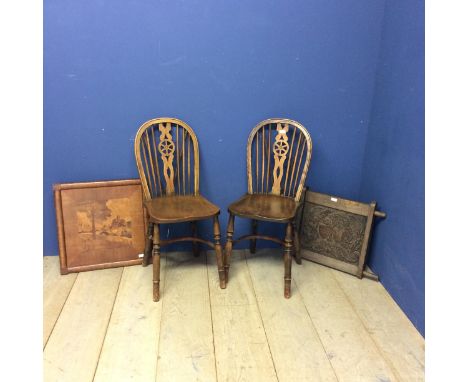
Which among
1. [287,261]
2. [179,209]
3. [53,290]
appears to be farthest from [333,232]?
[53,290]

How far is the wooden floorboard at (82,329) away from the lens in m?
1.65

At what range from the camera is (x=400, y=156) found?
2.10m

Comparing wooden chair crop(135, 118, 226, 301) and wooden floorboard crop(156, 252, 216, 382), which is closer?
wooden floorboard crop(156, 252, 216, 382)

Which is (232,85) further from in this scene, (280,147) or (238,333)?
(238,333)

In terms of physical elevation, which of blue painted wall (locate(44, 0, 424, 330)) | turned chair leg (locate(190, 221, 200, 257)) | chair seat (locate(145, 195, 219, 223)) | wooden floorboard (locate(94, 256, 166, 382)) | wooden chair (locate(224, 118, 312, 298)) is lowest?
wooden floorboard (locate(94, 256, 166, 382))

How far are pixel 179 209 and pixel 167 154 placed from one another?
14.8 inches

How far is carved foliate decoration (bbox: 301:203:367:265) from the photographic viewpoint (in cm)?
238

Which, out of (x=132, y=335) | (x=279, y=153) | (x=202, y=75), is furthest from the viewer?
(x=279, y=153)

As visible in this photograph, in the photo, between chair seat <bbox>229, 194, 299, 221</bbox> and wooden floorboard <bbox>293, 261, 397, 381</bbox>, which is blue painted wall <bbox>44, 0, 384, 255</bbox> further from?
wooden floorboard <bbox>293, 261, 397, 381</bbox>

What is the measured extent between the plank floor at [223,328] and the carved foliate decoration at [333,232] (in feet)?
0.44

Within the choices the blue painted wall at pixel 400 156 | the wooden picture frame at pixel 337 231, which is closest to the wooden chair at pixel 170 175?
the wooden picture frame at pixel 337 231

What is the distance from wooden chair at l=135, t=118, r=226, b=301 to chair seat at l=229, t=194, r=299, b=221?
15 centimetres

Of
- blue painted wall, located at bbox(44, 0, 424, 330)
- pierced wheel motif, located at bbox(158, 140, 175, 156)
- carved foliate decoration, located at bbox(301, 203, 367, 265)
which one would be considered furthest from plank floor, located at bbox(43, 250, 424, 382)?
pierced wheel motif, located at bbox(158, 140, 175, 156)

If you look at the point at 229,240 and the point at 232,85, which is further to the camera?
the point at 232,85
